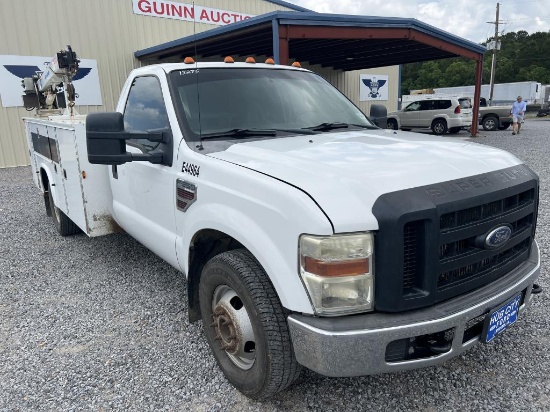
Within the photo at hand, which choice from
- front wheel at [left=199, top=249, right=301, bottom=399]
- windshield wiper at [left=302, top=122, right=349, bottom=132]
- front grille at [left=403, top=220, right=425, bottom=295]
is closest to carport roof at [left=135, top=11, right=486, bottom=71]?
windshield wiper at [left=302, top=122, right=349, bottom=132]

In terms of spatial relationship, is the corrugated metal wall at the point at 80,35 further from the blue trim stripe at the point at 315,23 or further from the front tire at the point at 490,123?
the front tire at the point at 490,123

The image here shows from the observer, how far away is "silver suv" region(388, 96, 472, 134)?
65.1 ft

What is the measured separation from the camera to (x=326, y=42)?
544 inches

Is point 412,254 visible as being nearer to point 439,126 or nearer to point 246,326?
point 246,326

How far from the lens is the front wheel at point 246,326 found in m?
2.16

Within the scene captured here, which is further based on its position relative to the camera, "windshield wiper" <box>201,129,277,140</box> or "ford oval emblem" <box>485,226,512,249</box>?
"windshield wiper" <box>201,129,277,140</box>

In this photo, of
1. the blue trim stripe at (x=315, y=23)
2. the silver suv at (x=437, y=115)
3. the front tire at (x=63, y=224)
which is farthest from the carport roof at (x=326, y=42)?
the front tire at (x=63, y=224)

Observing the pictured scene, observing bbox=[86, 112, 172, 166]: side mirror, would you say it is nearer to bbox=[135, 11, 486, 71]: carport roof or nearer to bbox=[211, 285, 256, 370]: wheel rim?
bbox=[211, 285, 256, 370]: wheel rim

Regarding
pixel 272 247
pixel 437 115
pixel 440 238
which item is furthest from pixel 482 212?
pixel 437 115

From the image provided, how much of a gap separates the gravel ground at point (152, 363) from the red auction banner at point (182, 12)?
37.6ft

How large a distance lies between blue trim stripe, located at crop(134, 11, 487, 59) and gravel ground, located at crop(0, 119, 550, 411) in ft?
23.1

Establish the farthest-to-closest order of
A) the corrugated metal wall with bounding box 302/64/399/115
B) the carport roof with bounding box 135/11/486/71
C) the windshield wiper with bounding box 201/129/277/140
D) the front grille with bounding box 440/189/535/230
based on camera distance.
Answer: the corrugated metal wall with bounding box 302/64/399/115, the carport roof with bounding box 135/11/486/71, the windshield wiper with bounding box 201/129/277/140, the front grille with bounding box 440/189/535/230

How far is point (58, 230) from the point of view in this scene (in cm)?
583

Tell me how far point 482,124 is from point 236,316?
23.3m
